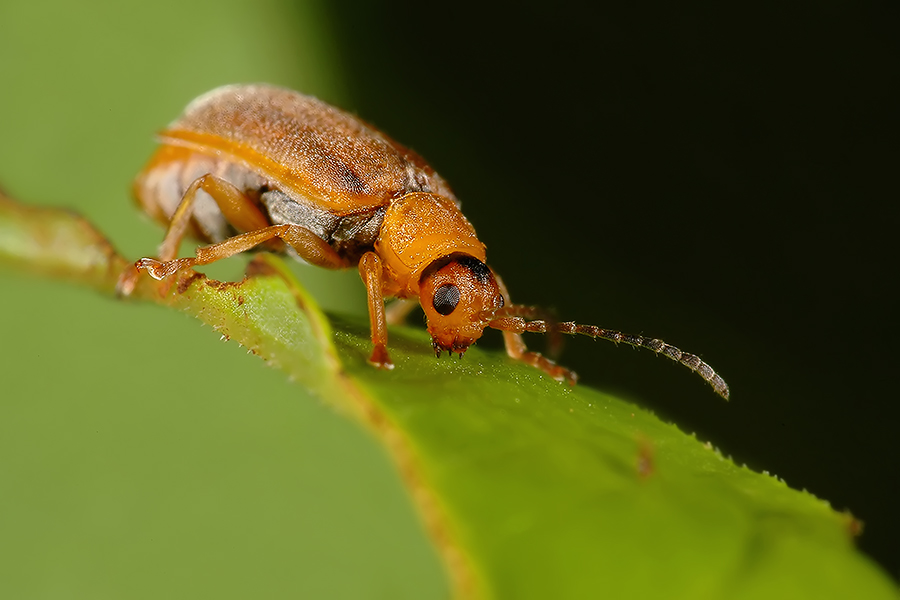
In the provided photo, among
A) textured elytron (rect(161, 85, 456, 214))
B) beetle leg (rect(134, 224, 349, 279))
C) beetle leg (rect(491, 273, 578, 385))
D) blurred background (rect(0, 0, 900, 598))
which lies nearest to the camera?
beetle leg (rect(134, 224, 349, 279))

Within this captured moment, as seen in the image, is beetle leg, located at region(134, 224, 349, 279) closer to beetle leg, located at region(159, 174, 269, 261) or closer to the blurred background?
beetle leg, located at region(159, 174, 269, 261)

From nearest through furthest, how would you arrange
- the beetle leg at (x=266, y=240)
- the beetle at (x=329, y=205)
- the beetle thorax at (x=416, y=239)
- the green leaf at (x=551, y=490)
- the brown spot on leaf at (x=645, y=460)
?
the green leaf at (x=551, y=490) < the brown spot on leaf at (x=645, y=460) < the beetle leg at (x=266, y=240) < the beetle at (x=329, y=205) < the beetle thorax at (x=416, y=239)

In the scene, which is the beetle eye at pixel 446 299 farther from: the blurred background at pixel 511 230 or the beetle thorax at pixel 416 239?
the blurred background at pixel 511 230

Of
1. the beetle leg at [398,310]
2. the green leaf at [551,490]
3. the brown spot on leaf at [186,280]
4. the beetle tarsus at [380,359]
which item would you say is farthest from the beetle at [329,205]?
the green leaf at [551,490]

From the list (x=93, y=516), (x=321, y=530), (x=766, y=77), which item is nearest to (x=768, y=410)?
(x=766, y=77)

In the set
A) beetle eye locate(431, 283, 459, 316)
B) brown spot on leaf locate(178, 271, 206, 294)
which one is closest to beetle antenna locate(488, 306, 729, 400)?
beetle eye locate(431, 283, 459, 316)
